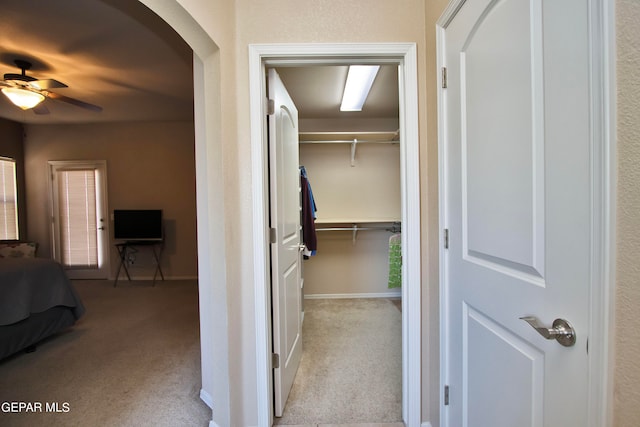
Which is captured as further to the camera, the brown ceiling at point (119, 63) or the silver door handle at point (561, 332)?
the brown ceiling at point (119, 63)

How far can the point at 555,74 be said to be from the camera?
733 millimetres

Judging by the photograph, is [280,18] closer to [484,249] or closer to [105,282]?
[484,249]

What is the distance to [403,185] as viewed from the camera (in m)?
1.52

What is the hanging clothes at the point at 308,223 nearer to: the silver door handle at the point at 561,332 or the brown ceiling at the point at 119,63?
the brown ceiling at the point at 119,63

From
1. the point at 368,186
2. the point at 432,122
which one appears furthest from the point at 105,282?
the point at 432,122

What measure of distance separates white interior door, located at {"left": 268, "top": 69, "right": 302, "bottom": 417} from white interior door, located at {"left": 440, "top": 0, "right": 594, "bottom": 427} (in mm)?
895

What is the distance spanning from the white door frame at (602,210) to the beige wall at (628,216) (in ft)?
0.04

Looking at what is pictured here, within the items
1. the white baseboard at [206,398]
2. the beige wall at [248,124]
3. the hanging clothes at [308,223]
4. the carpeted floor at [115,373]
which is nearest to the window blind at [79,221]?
the carpeted floor at [115,373]

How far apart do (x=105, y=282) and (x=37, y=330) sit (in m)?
2.50

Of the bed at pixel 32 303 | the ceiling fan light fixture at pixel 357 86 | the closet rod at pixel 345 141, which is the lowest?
the bed at pixel 32 303

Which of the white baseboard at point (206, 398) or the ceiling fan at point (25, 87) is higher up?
the ceiling fan at point (25, 87)

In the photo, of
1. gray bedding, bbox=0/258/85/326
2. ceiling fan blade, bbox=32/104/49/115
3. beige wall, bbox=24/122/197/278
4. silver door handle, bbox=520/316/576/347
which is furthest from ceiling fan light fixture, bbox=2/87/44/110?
silver door handle, bbox=520/316/576/347

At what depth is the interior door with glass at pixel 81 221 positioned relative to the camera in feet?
15.8

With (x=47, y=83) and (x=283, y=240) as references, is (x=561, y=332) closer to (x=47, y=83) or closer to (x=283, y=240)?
(x=283, y=240)
